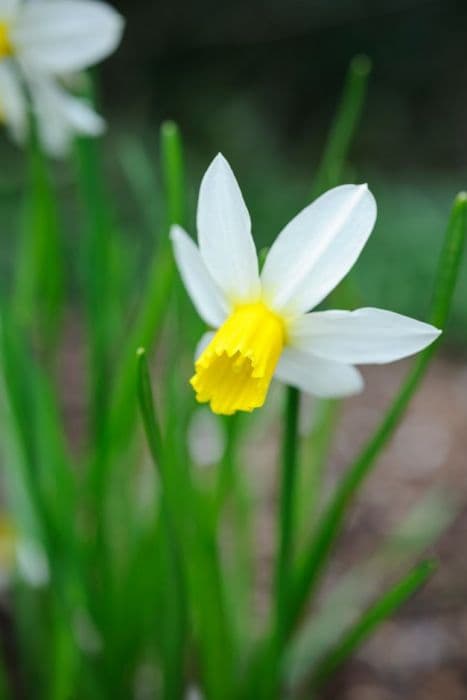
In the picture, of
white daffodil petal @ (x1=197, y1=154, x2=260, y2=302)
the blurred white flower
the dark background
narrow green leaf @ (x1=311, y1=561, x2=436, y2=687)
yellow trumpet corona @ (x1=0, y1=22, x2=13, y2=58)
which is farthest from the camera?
the dark background

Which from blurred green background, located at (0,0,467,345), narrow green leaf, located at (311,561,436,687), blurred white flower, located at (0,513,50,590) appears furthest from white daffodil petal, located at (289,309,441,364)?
blurred green background, located at (0,0,467,345)

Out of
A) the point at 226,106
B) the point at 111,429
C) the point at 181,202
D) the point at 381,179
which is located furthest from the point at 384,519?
the point at 226,106

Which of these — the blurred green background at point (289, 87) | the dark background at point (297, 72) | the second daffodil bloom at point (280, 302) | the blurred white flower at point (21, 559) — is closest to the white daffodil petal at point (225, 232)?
the second daffodil bloom at point (280, 302)

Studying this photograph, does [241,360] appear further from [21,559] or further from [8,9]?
[21,559]

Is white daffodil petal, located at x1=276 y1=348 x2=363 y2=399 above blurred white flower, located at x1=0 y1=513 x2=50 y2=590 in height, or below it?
above

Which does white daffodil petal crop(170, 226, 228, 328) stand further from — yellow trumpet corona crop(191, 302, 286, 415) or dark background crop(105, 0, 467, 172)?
dark background crop(105, 0, 467, 172)

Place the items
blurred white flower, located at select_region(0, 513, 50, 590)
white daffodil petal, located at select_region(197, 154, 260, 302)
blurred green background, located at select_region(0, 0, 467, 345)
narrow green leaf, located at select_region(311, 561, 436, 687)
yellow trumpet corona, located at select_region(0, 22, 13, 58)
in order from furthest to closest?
blurred green background, located at select_region(0, 0, 467, 345), blurred white flower, located at select_region(0, 513, 50, 590), yellow trumpet corona, located at select_region(0, 22, 13, 58), narrow green leaf, located at select_region(311, 561, 436, 687), white daffodil petal, located at select_region(197, 154, 260, 302)
